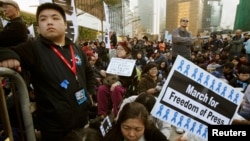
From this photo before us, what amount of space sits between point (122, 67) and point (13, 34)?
2217 millimetres

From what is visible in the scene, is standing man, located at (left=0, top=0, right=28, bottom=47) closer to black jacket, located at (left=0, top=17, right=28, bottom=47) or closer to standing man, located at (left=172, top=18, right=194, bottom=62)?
black jacket, located at (left=0, top=17, right=28, bottom=47)

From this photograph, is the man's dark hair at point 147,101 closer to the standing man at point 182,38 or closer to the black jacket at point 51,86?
the black jacket at point 51,86

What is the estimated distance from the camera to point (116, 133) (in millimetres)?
2275

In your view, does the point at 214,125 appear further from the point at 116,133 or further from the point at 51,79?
the point at 51,79

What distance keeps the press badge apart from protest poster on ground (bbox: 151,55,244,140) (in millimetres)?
620

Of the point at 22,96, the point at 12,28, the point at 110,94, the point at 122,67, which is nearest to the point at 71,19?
the point at 122,67

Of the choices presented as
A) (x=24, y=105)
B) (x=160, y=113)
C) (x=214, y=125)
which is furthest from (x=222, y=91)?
(x=24, y=105)

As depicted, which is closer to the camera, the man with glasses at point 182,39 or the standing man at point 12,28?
the standing man at point 12,28

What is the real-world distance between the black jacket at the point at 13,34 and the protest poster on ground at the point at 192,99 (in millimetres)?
1518

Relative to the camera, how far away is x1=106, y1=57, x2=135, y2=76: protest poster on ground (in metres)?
4.31

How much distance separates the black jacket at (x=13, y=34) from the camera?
2412 millimetres

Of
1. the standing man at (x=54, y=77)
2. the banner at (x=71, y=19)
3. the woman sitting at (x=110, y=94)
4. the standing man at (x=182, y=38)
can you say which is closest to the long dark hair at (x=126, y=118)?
the standing man at (x=54, y=77)

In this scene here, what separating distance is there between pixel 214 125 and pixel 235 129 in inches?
8.3

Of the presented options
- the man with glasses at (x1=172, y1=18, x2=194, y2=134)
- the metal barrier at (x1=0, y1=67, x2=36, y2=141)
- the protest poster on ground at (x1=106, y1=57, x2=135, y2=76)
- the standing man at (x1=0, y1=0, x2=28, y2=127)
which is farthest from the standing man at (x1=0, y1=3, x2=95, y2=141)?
the man with glasses at (x1=172, y1=18, x2=194, y2=134)
